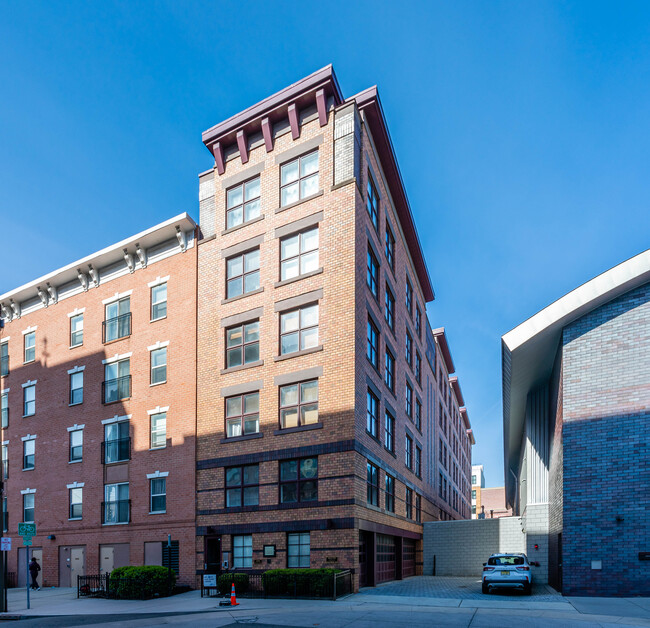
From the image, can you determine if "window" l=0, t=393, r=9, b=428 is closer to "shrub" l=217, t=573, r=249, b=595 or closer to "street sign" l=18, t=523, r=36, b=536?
"street sign" l=18, t=523, r=36, b=536

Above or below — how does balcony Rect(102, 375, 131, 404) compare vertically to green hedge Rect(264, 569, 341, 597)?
above

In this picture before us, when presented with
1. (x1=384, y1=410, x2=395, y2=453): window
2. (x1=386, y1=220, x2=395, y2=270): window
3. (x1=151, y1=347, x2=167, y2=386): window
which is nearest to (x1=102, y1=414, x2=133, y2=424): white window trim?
(x1=151, y1=347, x2=167, y2=386): window

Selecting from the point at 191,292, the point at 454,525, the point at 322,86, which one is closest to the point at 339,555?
the point at 191,292

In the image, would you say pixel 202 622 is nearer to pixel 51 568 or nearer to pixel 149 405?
pixel 149 405

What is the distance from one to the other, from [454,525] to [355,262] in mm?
20657

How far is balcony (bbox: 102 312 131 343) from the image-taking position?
3177 centimetres

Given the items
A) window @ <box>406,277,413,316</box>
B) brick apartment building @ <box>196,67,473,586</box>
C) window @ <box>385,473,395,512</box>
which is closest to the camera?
brick apartment building @ <box>196,67,473,586</box>

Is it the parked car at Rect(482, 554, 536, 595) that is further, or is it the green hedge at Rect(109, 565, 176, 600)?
the green hedge at Rect(109, 565, 176, 600)

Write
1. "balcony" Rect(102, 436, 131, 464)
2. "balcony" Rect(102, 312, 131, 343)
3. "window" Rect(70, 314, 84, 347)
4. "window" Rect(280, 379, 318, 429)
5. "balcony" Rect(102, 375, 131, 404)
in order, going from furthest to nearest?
"window" Rect(70, 314, 84, 347)
"balcony" Rect(102, 312, 131, 343)
"balcony" Rect(102, 375, 131, 404)
"balcony" Rect(102, 436, 131, 464)
"window" Rect(280, 379, 318, 429)

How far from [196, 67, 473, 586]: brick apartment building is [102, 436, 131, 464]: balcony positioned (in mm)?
4874

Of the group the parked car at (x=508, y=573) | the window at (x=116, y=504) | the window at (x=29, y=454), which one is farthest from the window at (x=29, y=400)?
the parked car at (x=508, y=573)

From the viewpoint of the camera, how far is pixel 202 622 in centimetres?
1620

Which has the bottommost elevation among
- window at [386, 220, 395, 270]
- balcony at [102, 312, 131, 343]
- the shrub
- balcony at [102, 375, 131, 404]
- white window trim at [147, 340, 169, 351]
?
the shrub

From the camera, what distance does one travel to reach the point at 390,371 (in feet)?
107
